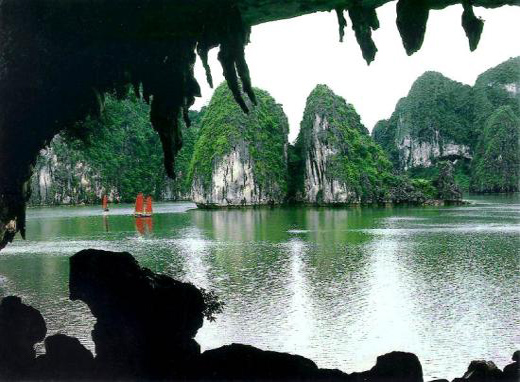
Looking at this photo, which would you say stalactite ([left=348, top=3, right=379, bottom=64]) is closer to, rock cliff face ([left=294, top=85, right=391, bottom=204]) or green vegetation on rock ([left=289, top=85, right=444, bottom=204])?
green vegetation on rock ([left=289, top=85, right=444, bottom=204])

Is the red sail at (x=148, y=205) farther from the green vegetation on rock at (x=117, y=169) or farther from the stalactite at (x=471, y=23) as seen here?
the stalactite at (x=471, y=23)

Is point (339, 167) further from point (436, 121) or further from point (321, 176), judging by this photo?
point (436, 121)

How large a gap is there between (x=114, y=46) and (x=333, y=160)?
6767 centimetres

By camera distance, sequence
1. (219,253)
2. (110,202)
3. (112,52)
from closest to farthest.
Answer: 1. (112,52)
2. (219,253)
3. (110,202)

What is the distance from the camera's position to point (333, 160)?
72625mm

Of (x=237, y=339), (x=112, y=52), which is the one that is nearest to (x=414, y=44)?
(x=112, y=52)

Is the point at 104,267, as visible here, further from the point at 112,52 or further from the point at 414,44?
the point at 414,44

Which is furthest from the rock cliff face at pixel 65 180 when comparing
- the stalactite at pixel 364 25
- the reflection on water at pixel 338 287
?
the stalactite at pixel 364 25

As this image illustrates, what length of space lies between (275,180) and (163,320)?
225 ft

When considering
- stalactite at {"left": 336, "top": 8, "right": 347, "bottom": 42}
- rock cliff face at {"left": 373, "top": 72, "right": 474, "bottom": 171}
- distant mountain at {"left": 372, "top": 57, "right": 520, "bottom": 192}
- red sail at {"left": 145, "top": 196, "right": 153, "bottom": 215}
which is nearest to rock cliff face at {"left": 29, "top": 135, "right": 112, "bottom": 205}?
red sail at {"left": 145, "top": 196, "right": 153, "bottom": 215}

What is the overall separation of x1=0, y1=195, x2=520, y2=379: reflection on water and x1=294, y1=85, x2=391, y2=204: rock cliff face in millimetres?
41509

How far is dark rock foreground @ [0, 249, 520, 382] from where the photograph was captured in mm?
6082

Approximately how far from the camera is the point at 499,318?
12.0 metres

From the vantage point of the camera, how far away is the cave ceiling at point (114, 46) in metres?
5.36
